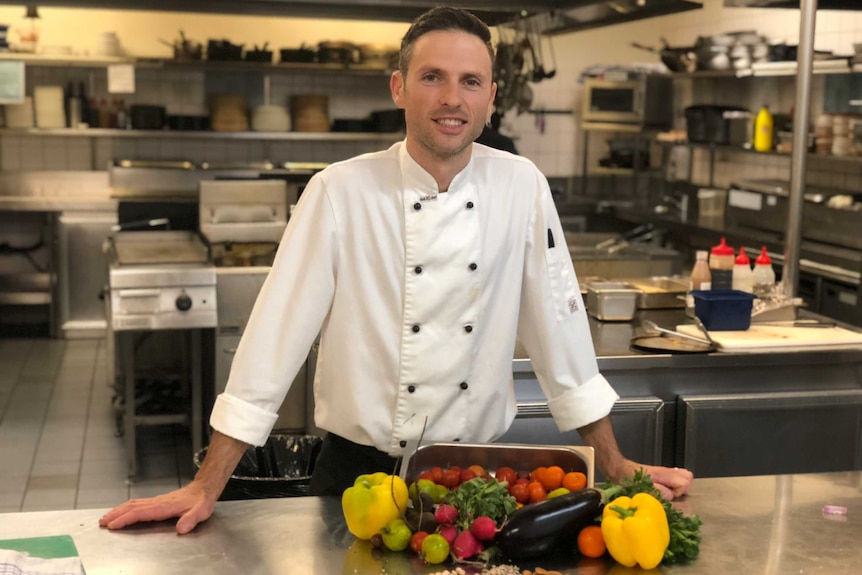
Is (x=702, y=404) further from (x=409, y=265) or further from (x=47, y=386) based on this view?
(x=47, y=386)

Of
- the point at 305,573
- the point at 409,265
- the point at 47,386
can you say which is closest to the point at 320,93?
the point at 47,386

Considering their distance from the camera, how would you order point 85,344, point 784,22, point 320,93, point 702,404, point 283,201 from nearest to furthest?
point 702,404 → point 283,201 → point 784,22 → point 85,344 → point 320,93

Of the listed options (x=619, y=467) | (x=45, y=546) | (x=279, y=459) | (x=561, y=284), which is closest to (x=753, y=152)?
(x=279, y=459)

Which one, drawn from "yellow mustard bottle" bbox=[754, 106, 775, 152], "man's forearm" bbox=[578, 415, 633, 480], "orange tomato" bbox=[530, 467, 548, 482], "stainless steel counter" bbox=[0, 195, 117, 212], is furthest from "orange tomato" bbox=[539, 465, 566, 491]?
"stainless steel counter" bbox=[0, 195, 117, 212]

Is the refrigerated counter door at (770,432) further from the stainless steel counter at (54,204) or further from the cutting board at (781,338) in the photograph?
the stainless steel counter at (54,204)

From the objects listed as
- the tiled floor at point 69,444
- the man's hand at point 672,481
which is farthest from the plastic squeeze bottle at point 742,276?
the tiled floor at point 69,444

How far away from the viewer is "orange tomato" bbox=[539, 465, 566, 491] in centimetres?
191

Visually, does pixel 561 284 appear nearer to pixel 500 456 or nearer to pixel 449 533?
pixel 500 456

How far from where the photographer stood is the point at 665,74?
817 centimetres

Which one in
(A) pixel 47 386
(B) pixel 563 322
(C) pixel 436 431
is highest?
(B) pixel 563 322

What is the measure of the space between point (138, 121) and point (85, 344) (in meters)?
1.67

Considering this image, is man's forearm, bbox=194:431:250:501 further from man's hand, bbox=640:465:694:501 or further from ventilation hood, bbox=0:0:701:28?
ventilation hood, bbox=0:0:701:28

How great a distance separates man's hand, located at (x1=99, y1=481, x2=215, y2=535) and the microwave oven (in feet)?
23.3

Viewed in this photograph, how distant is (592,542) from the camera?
5.87 ft
